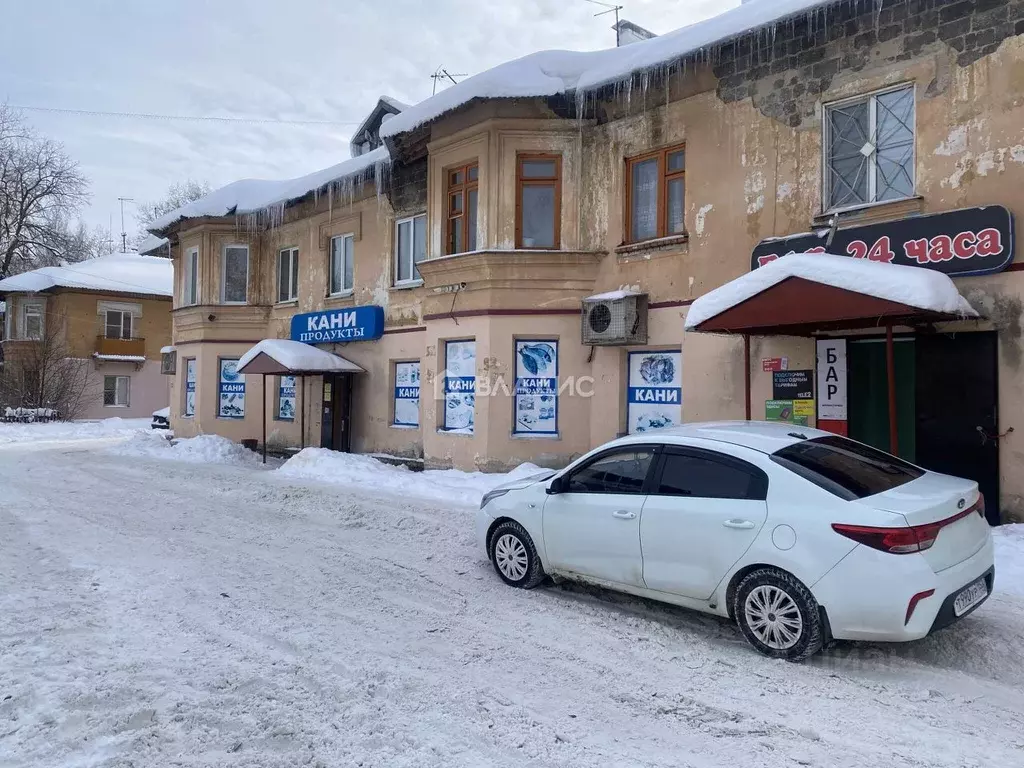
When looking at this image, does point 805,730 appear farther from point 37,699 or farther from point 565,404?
point 565,404

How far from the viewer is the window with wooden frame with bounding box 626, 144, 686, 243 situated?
38.2 feet

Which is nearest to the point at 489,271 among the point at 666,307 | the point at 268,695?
the point at 666,307

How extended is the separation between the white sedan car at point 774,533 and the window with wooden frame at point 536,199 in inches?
294

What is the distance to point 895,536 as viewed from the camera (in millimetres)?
4246

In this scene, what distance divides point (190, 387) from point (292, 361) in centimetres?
674

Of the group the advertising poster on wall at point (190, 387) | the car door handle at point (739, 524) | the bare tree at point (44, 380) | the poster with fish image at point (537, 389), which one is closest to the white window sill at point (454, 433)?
the poster with fish image at point (537, 389)

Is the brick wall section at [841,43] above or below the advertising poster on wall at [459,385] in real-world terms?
above

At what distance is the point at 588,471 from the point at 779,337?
5.43 meters

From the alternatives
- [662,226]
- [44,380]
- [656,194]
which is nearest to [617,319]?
[662,226]

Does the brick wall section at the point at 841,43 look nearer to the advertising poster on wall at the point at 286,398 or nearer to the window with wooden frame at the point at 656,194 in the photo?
the window with wooden frame at the point at 656,194

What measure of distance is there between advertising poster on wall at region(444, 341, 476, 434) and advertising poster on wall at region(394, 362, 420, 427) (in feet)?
6.28

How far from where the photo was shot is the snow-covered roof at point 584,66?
32.6ft

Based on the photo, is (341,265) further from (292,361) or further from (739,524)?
(739,524)

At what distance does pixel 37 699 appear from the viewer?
3889 mm
